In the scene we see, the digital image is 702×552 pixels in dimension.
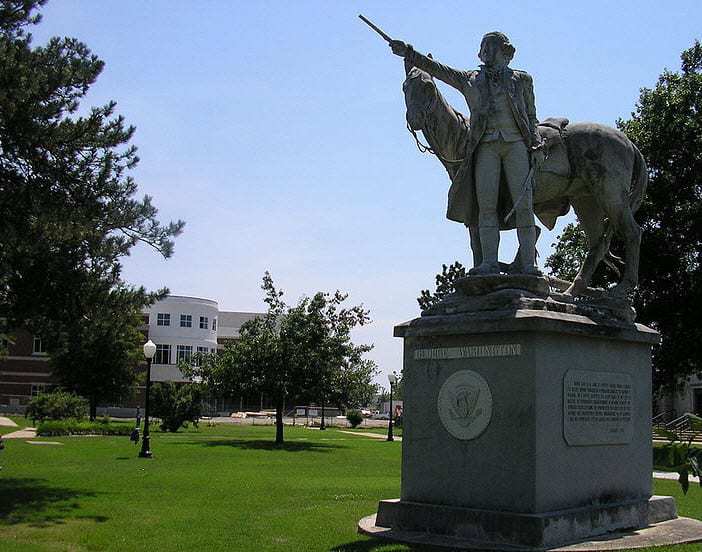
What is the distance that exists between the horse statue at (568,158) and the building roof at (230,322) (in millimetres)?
83036

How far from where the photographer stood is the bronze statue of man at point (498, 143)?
28.9 feet

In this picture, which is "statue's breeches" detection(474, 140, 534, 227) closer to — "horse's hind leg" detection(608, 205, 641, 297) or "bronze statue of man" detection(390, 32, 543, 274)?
"bronze statue of man" detection(390, 32, 543, 274)

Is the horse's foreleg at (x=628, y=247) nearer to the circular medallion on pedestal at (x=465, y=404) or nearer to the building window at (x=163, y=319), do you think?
the circular medallion on pedestal at (x=465, y=404)

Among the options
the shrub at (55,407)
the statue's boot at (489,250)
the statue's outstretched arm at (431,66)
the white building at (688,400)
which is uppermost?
the statue's outstretched arm at (431,66)

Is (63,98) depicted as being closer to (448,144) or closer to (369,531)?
(448,144)

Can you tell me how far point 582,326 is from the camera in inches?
326

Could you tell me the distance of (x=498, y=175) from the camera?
8938mm

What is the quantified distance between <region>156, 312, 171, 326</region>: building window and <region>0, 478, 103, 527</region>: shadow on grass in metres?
67.5

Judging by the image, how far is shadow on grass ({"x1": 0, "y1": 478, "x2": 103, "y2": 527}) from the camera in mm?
10750

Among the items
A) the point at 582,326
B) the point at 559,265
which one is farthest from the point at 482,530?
the point at 559,265

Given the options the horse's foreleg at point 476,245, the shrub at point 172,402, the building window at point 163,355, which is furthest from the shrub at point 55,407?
the building window at point 163,355

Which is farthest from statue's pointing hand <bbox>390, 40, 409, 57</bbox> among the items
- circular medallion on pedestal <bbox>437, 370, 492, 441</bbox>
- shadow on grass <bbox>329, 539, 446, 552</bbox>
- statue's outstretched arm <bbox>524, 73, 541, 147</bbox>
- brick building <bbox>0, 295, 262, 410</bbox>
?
brick building <bbox>0, 295, 262, 410</bbox>

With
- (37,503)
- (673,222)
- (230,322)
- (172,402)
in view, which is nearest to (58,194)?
(37,503)

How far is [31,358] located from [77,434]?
145 feet
